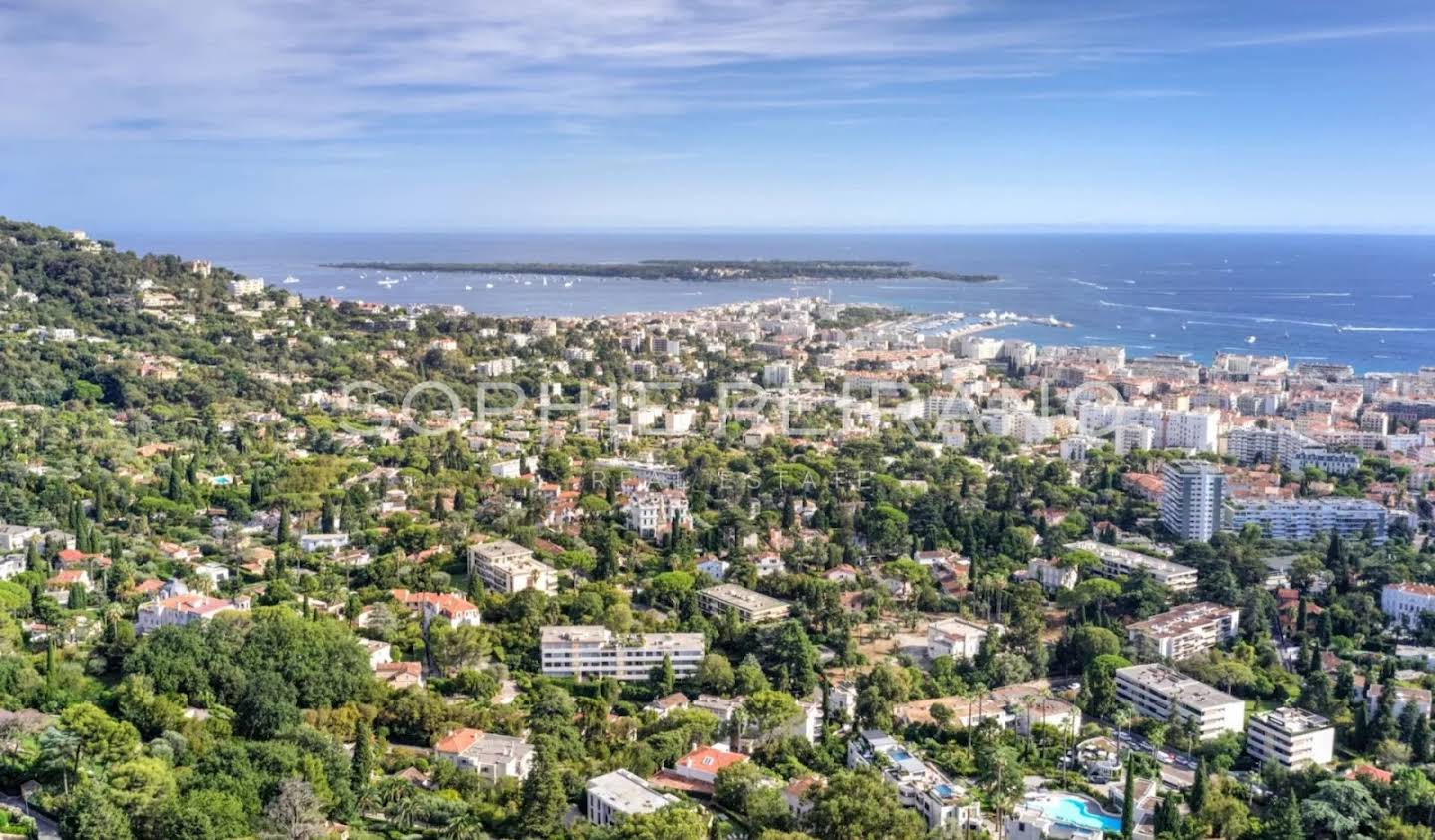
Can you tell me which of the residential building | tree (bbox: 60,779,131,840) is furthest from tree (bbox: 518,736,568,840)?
the residential building

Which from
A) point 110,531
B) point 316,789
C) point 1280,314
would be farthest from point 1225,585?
point 1280,314

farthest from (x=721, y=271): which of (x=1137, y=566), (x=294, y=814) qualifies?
(x=294, y=814)

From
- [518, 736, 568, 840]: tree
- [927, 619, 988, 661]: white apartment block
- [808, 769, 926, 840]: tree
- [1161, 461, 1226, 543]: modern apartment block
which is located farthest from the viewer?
[1161, 461, 1226, 543]: modern apartment block

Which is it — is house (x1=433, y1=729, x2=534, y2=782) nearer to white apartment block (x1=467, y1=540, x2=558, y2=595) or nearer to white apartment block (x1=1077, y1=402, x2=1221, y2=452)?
white apartment block (x1=467, y1=540, x2=558, y2=595)

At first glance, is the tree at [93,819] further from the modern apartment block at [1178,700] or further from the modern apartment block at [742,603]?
the modern apartment block at [1178,700]

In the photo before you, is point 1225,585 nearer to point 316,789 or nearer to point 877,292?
point 316,789
